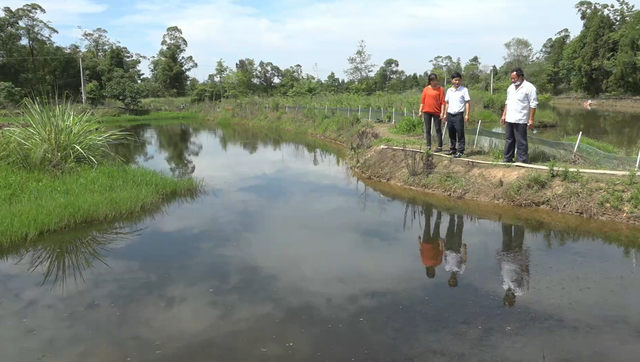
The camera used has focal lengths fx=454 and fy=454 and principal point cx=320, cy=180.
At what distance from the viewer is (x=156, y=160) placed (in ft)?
44.1

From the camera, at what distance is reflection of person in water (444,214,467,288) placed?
15.5 feet

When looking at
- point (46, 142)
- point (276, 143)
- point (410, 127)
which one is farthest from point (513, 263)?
point (276, 143)

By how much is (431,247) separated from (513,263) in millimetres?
986

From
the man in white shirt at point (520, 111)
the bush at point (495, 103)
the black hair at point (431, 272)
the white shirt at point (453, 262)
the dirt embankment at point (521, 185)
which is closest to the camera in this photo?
the black hair at point (431, 272)

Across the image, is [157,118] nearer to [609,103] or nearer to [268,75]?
[268,75]

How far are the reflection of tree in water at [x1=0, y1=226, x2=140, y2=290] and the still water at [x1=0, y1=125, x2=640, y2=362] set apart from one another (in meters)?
0.02

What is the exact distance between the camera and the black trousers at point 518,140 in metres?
6.96

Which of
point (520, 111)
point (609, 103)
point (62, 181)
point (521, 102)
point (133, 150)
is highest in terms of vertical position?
point (609, 103)

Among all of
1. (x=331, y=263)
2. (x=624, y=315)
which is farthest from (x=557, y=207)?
(x=331, y=263)

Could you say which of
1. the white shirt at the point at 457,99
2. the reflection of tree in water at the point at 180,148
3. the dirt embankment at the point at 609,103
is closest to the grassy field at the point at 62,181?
the reflection of tree in water at the point at 180,148

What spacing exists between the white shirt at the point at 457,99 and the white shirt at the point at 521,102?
2.61 feet

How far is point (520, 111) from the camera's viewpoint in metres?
6.79

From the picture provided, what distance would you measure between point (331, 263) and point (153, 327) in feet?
6.66

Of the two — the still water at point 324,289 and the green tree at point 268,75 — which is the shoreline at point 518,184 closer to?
the still water at point 324,289
